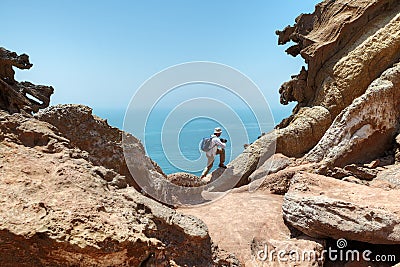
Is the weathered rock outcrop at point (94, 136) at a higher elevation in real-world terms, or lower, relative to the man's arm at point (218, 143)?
lower

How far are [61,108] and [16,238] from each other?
2685 millimetres

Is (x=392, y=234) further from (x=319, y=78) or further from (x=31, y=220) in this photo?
(x=319, y=78)

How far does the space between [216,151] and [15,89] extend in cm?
499

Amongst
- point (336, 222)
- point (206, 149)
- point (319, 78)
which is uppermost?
point (319, 78)

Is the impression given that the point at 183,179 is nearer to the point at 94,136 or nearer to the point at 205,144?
the point at 205,144

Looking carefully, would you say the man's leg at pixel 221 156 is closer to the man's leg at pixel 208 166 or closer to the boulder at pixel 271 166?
the man's leg at pixel 208 166

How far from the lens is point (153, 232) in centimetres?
326

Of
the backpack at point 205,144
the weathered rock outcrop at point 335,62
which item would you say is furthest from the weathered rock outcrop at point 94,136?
the weathered rock outcrop at point 335,62

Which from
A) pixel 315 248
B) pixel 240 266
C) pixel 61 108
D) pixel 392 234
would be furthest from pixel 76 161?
pixel 392 234

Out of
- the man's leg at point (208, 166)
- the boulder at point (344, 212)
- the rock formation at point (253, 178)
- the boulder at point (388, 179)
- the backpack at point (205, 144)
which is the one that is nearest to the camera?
the rock formation at point (253, 178)

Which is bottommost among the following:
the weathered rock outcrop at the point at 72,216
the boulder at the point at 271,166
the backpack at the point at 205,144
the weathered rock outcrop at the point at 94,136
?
the weathered rock outcrop at the point at 72,216

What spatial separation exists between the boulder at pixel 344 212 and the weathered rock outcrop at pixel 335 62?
3087 millimetres

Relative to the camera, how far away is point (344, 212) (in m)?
4.23

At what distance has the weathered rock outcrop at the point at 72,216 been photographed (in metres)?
2.56
